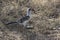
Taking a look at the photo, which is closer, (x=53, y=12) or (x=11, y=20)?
(x=11, y=20)

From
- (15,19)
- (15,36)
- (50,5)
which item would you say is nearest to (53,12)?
(50,5)

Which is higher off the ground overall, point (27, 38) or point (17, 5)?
point (17, 5)

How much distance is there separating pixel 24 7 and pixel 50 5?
0.91 metres

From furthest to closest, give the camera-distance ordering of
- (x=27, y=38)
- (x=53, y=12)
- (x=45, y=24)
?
(x=53, y=12) → (x=45, y=24) → (x=27, y=38)

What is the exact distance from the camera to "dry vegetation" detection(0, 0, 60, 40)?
7.33 metres

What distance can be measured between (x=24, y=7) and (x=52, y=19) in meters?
1.17

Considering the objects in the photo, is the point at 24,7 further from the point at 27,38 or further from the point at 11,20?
the point at 27,38

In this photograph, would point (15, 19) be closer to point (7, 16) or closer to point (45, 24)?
point (7, 16)

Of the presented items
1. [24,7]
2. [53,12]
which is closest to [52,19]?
[53,12]

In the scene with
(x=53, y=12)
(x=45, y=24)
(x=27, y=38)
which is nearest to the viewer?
(x=27, y=38)

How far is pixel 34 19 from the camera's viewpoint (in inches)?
321

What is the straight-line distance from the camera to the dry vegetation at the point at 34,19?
7328mm

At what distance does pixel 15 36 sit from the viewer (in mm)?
7223

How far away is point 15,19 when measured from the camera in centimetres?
808
